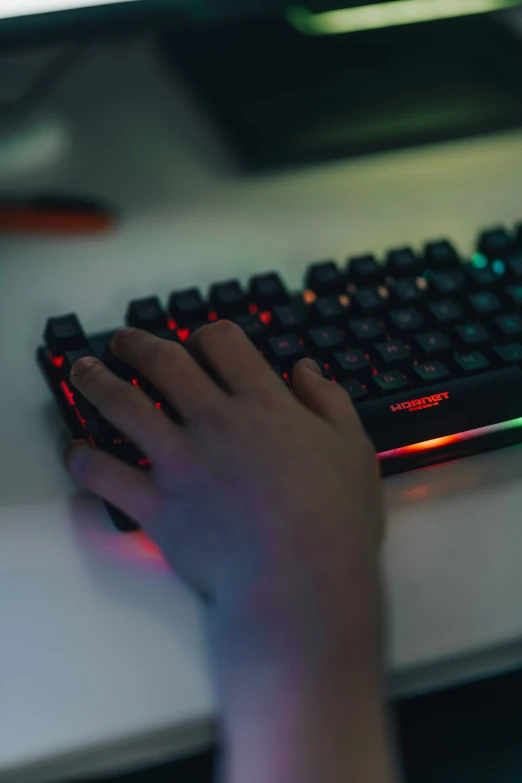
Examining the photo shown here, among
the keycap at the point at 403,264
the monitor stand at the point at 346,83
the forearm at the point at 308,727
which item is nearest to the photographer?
the forearm at the point at 308,727

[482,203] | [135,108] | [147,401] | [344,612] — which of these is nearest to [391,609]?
[344,612]

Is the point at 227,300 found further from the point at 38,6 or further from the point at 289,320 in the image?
the point at 38,6

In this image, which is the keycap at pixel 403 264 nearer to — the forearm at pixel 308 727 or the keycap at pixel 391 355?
the keycap at pixel 391 355

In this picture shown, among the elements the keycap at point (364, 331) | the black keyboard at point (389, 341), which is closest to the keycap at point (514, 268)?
the black keyboard at point (389, 341)

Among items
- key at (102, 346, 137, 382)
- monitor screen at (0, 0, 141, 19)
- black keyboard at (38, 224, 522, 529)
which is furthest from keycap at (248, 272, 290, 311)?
monitor screen at (0, 0, 141, 19)

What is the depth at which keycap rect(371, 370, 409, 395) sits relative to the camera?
1.50 ft

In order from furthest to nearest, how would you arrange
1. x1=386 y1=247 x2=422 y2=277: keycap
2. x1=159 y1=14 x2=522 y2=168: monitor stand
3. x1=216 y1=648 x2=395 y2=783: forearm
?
1. x1=159 y1=14 x2=522 y2=168: monitor stand
2. x1=386 y1=247 x2=422 y2=277: keycap
3. x1=216 y1=648 x2=395 y2=783: forearm

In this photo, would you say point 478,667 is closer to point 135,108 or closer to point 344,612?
point 344,612

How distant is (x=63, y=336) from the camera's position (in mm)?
478

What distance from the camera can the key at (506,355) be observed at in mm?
478

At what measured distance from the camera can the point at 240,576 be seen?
0.36m

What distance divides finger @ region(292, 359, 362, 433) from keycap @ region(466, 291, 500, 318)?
117 millimetres

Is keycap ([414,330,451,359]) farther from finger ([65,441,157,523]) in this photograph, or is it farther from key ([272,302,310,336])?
finger ([65,441,157,523])

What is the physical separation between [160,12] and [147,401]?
30 centimetres
